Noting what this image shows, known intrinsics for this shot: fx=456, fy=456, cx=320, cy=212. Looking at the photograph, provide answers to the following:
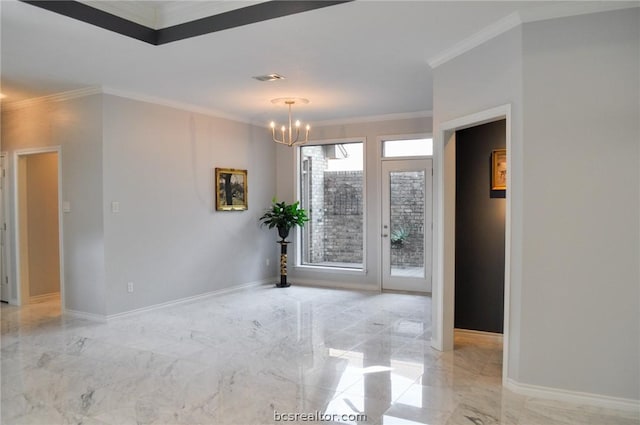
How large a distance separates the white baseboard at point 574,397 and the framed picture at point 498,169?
1.80 metres

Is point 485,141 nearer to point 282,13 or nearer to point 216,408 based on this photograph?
point 282,13

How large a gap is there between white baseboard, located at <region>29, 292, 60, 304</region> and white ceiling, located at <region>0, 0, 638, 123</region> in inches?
104

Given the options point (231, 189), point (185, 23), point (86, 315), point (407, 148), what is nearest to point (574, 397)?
point (185, 23)

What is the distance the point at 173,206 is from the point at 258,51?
2.80 m

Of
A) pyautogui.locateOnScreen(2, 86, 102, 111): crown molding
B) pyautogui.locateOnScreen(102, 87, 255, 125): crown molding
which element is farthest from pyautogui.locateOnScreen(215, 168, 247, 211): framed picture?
pyautogui.locateOnScreen(2, 86, 102, 111): crown molding

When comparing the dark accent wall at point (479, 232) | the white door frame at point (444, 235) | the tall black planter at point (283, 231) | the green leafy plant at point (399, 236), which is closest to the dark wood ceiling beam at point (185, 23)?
the white door frame at point (444, 235)

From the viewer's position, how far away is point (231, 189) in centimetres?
687

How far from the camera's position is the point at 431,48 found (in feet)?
12.6

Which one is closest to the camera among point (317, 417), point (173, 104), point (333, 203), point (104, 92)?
point (317, 417)

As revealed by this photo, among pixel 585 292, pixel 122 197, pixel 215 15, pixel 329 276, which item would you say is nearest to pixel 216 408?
pixel 585 292

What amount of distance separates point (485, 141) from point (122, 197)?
403cm

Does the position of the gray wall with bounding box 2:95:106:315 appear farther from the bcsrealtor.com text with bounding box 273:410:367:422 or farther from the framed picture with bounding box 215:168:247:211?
the bcsrealtor.com text with bounding box 273:410:367:422

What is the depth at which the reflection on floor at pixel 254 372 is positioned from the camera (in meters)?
2.90

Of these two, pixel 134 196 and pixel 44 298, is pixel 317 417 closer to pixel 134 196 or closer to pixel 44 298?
pixel 134 196
